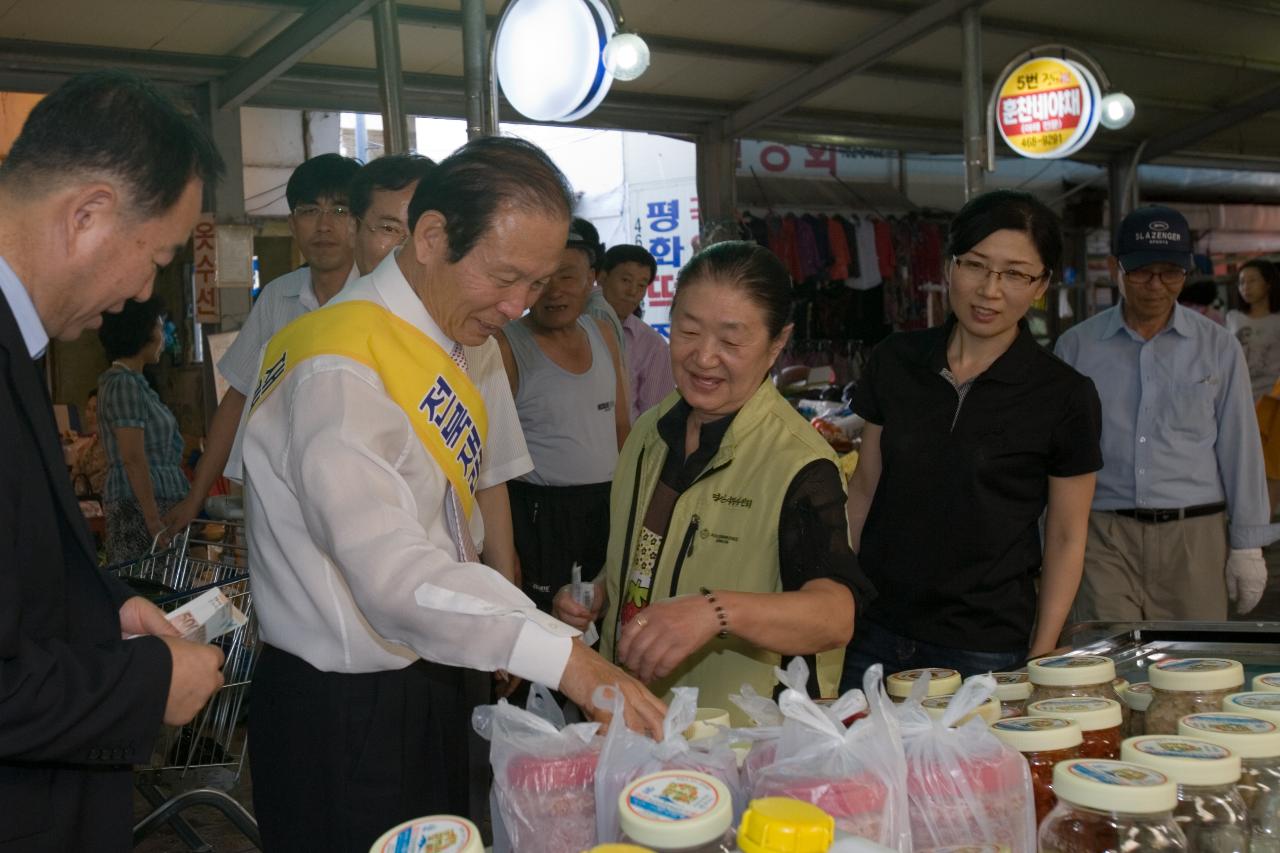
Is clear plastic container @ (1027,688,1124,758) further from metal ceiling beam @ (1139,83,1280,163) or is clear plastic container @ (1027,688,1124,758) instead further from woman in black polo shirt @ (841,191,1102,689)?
metal ceiling beam @ (1139,83,1280,163)

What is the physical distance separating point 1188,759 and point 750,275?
1.14 meters

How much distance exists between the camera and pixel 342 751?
6.18 ft

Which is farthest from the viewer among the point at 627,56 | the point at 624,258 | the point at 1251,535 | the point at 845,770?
the point at 624,258

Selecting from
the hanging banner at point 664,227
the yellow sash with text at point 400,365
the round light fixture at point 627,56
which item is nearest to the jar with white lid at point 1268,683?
the yellow sash with text at point 400,365

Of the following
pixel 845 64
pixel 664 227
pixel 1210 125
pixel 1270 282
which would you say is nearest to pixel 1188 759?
pixel 1270 282

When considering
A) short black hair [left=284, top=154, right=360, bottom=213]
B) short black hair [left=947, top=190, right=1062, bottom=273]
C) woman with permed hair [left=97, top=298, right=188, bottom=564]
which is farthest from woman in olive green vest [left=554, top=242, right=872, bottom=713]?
woman with permed hair [left=97, top=298, right=188, bottom=564]

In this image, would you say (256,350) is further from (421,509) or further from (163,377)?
(163,377)

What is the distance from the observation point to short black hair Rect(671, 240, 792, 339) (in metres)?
2.15

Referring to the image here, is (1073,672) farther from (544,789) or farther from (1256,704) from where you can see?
(544,789)

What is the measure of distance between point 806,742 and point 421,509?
799mm

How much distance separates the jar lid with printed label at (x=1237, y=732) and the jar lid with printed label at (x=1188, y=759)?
2 cm

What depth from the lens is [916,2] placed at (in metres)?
8.54

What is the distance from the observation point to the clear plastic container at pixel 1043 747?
4.65 ft

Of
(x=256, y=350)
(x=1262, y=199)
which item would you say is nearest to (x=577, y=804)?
(x=256, y=350)
